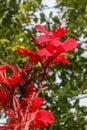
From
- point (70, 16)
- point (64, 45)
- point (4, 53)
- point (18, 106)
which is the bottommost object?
point (18, 106)

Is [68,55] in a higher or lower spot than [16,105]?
higher

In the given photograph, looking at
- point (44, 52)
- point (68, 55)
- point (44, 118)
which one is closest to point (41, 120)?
point (44, 118)

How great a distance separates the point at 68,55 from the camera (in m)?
1.77

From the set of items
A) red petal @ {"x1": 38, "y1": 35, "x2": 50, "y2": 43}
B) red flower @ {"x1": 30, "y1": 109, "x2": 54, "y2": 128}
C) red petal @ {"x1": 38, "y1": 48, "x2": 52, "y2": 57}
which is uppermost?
red petal @ {"x1": 38, "y1": 35, "x2": 50, "y2": 43}

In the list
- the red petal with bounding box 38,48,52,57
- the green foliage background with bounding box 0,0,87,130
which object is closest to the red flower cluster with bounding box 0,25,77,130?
the red petal with bounding box 38,48,52,57

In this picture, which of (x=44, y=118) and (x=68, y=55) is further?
(x=68, y=55)

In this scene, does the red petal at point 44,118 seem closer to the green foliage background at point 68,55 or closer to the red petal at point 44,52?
the red petal at point 44,52

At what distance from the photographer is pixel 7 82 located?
0.66m

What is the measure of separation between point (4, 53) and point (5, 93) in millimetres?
1407

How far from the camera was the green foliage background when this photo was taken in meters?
1.72

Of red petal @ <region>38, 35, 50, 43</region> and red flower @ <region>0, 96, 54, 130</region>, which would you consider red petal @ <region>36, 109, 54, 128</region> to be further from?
red petal @ <region>38, 35, 50, 43</region>

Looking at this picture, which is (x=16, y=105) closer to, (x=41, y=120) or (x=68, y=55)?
(x=41, y=120)

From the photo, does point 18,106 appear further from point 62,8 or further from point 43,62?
point 62,8

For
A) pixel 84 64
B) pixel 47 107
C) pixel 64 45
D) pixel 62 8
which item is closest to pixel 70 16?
pixel 62 8
